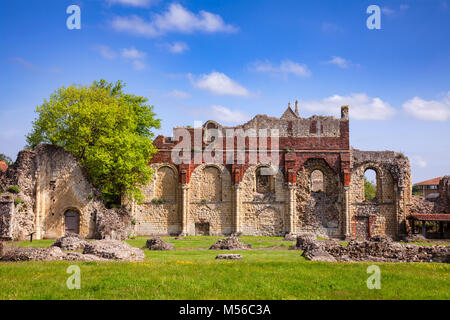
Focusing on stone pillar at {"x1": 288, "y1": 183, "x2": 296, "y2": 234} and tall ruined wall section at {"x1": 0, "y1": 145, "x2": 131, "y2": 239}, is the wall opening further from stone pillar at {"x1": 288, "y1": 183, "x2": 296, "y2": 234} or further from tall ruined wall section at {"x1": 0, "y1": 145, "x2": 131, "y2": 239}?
tall ruined wall section at {"x1": 0, "y1": 145, "x2": 131, "y2": 239}

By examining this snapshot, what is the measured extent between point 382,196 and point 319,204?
5332mm

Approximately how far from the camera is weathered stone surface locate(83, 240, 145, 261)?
14.9m

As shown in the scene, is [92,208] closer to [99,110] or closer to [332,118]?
[99,110]

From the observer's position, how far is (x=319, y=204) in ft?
112

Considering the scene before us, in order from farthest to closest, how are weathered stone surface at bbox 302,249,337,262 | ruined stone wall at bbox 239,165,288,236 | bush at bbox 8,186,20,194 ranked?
ruined stone wall at bbox 239,165,288,236
bush at bbox 8,186,20,194
weathered stone surface at bbox 302,249,337,262

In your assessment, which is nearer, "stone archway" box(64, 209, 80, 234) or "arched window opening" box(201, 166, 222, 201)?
"stone archway" box(64, 209, 80, 234)

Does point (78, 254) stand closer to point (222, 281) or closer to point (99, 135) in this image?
point (222, 281)

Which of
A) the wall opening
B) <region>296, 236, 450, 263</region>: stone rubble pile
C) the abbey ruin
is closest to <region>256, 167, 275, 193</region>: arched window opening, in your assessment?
the abbey ruin

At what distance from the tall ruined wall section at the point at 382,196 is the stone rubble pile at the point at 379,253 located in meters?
18.1

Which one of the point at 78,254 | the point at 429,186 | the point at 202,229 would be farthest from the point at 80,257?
the point at 429,186

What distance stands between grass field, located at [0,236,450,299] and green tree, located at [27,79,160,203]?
15.5 metres

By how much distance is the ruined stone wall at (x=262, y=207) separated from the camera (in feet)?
112

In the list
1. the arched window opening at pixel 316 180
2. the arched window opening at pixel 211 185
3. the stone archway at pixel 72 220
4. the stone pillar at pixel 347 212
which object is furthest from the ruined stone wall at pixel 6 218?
the arched window opening at pixel 316 180

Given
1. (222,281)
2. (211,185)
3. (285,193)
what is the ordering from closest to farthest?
(222,281) < (285,193) < (211,185)
